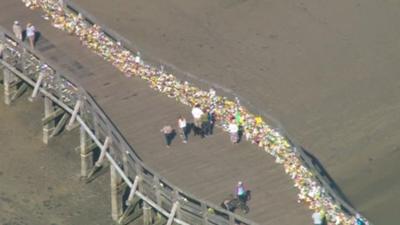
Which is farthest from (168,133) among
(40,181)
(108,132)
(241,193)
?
(40,181)

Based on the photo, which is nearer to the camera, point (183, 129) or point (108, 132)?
point (108, 132)

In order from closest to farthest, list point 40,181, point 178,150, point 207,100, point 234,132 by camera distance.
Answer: point 234,132
point 178,150
point 207,100
point 40,181

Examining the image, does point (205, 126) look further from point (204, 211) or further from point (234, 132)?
point (204, 211)

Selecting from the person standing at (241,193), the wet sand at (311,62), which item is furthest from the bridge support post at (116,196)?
the wet sand at (311,62)

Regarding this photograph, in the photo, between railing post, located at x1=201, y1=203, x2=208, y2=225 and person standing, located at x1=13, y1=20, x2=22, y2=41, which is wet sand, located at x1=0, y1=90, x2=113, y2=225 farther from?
railing post, located at x1=201, y1=203, x2=208, y2=225

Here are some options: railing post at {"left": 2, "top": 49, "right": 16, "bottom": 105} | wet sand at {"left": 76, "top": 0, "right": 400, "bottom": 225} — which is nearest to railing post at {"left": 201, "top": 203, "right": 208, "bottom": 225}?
wet sand at {"left": 76, "top": 0, "right": 400, "bottom": 225}

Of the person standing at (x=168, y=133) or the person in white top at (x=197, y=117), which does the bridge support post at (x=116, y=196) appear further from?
the person in white top at (x=197, y=117)

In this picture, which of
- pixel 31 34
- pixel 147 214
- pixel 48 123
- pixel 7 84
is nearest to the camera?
pixel 147 214
